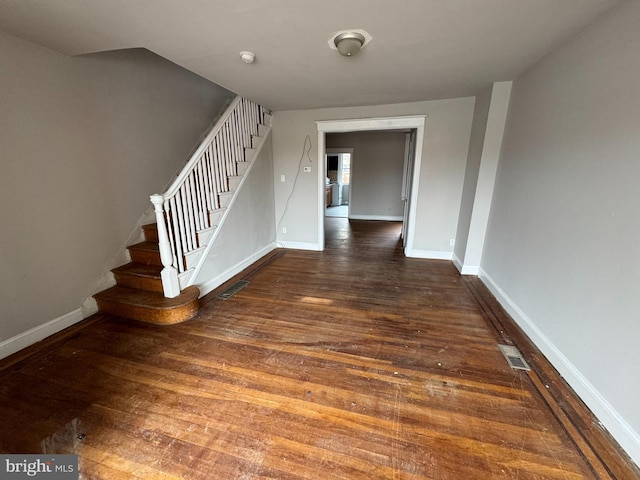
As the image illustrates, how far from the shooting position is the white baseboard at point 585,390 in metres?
1.29

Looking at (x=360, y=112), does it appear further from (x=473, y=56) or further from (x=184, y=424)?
(x=184, y=424)

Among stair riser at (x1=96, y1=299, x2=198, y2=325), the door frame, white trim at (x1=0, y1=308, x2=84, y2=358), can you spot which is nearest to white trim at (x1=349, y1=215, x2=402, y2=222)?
the door frame

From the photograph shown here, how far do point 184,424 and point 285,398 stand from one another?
1.89 ft

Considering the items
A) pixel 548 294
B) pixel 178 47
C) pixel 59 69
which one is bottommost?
pixel 548 294

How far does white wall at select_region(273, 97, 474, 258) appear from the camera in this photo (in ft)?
12.0

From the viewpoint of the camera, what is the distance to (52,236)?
7.07ft

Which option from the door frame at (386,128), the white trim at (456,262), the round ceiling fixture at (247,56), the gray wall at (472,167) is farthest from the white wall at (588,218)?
the round ceiling fixture at (247,56)

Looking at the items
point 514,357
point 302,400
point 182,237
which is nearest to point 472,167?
point 514,357

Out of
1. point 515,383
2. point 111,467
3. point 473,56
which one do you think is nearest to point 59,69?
point 111,467

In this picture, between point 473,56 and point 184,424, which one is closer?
point 184,424

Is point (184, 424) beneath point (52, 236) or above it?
beneath

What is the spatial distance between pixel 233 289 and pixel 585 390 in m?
3.15

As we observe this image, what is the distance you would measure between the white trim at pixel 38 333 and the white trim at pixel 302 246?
117 inches

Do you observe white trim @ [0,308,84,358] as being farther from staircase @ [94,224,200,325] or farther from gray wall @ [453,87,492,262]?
gray wall @ [453,87,492,262]
